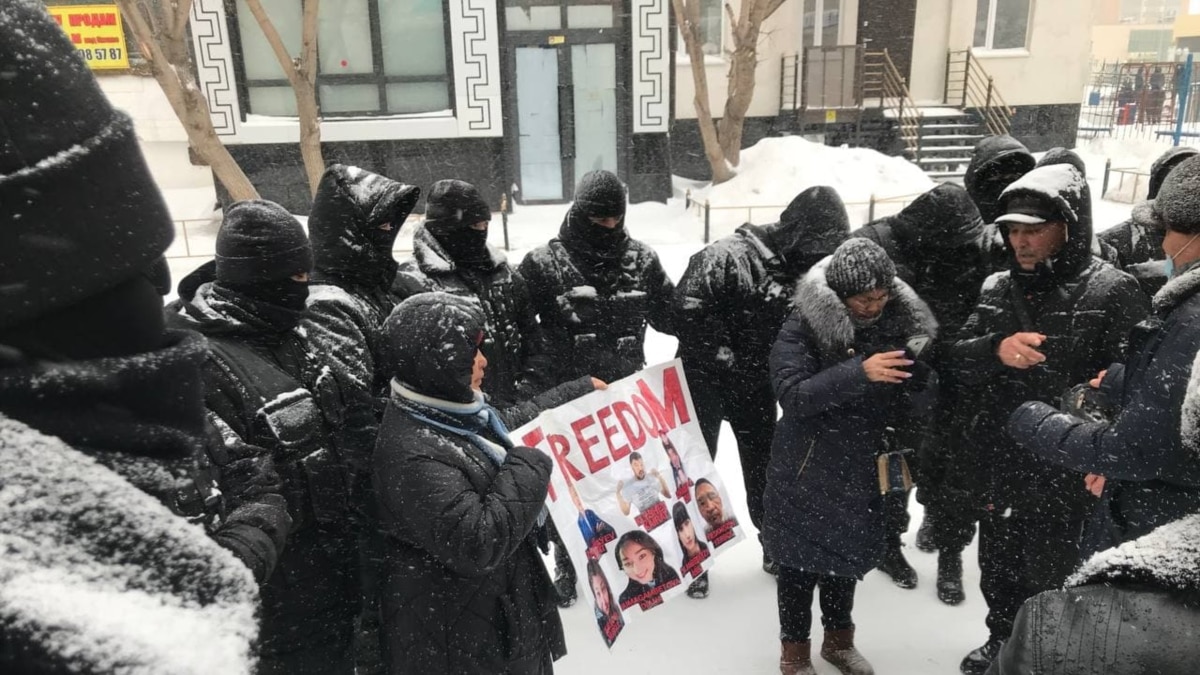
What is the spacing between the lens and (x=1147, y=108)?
937 inches

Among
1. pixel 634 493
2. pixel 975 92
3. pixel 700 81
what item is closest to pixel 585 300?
pixel 634 493

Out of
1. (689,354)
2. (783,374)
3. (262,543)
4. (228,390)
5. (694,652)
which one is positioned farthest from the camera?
(689,354)

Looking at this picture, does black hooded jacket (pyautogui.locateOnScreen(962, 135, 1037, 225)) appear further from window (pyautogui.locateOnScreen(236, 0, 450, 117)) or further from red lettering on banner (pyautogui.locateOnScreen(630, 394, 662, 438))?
window (pyautogui.locateOnScreen(236, 0, 450, 117))

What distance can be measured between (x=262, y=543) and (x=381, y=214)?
1521 mm

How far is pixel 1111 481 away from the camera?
2262mm

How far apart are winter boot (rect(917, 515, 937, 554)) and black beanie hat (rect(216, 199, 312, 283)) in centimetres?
355

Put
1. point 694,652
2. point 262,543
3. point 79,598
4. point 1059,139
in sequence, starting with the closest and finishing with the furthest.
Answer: point 79,598, point 262,543, point 694,652, point 1059,139

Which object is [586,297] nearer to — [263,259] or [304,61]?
[263,259]

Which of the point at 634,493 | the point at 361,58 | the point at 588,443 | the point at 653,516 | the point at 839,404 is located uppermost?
the point at 361,58

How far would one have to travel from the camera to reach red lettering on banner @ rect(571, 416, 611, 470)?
10.6ft

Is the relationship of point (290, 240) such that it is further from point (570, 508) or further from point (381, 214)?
point (570, 508)

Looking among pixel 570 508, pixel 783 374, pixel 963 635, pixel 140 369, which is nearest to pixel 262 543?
pixel 140 369

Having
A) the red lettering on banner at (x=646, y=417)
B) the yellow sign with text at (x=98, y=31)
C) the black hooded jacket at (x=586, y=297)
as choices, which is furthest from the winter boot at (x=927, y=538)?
the yellow sign with text at (x=98, y=31)

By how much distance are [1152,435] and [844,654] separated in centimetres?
174
